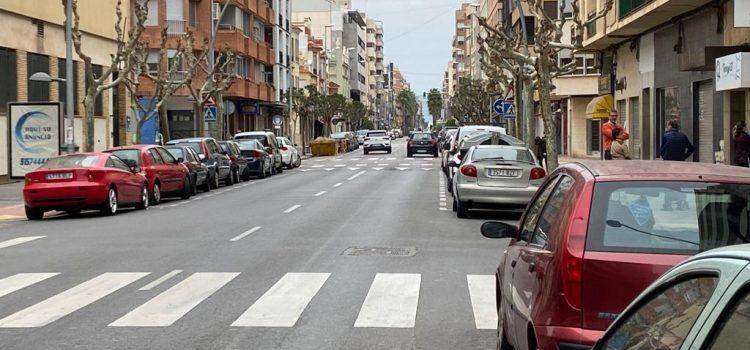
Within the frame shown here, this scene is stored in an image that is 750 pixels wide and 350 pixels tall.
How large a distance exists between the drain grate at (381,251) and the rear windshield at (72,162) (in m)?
8.53

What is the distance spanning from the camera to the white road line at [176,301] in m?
8.09

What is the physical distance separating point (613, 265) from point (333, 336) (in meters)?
3.51

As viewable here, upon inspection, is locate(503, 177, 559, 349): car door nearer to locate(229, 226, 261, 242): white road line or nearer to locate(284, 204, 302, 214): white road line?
locate(229, 226, 261, 242): white road line

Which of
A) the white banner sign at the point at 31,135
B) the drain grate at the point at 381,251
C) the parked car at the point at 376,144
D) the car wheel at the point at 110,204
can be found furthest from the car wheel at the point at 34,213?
the parked car at the point at 376,144

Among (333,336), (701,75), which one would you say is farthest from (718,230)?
(701,75)

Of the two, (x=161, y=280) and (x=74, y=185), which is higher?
(x=74, y=185)

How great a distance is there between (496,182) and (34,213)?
376 inches

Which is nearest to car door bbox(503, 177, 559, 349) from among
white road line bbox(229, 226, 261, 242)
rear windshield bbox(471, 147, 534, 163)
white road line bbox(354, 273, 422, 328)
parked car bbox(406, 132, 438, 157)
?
white road line bbox(354, 273, 422, 328)

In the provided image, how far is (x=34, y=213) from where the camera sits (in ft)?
63.6

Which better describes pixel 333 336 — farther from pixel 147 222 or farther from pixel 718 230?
pixel 147 222

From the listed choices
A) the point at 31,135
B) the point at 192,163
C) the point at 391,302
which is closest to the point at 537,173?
the point at 391,302

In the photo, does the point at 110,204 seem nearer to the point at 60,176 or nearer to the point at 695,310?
the point at 60,176

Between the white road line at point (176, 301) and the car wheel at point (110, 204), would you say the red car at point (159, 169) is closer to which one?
Answer: the car wheel at point (110, 204)

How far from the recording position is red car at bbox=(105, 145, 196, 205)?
22.9 m
